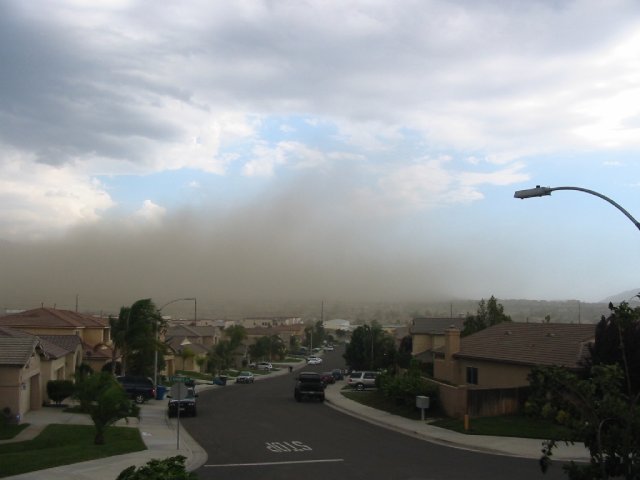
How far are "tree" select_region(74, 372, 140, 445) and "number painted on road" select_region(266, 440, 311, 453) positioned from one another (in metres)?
5.09

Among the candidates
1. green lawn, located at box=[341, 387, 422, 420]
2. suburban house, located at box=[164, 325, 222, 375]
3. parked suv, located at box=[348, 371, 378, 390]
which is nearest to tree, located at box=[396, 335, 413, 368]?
parked suv, located at box=[348, 371, 378, 390]

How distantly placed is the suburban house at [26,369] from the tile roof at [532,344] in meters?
→ 22.1

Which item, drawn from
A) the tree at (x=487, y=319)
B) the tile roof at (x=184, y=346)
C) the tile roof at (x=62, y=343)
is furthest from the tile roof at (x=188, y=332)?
the tree at (x=487, y=319)

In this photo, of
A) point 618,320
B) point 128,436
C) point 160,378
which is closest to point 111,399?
point 128,436

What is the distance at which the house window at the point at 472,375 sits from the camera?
36.7 m

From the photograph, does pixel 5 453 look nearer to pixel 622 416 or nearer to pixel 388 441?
pixel 388 441

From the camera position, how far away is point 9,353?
30.3 meters

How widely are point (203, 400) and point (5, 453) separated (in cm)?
2529

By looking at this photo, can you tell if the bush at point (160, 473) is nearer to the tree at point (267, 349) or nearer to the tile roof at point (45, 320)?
the tile roof at point (45, 320)

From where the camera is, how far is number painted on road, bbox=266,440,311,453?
22.7 m

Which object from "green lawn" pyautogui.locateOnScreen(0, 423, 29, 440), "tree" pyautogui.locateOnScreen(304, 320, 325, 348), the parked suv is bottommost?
"tree" pyautogui.locateOnScreen(304, 320, 325, 348)

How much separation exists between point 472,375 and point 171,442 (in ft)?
61.1

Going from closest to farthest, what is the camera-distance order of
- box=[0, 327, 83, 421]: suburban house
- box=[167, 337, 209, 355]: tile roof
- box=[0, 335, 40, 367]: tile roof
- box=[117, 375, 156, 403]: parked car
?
box=[0, 327, 83, 421]: suburban house, box=[0, 335, 40, 367]: tile roof, box=[117, 375, 156, 403]: parked car, box=[167, 337, 209, 355]: tile roof

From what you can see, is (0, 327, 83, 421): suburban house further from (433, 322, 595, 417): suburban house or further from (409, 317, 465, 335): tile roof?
(409, 317, 465, 335): tile roof
